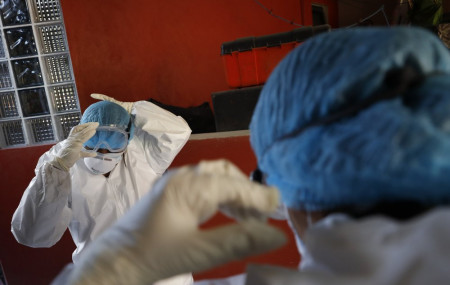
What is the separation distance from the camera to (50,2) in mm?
2172

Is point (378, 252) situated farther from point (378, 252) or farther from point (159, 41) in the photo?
point (159, 41)

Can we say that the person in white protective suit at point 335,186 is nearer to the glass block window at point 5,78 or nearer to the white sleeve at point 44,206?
the white sleeve at point 44,206

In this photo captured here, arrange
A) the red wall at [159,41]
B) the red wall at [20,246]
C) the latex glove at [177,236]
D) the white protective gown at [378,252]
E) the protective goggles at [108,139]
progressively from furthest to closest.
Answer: the red wall at [159,41] < the red wall at [20,246] < the protective goggles at [108,139] < the latex glove at [177,236] < the white protective gown at [378,252]

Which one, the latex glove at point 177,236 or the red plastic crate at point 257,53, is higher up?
the red plastic crate at point 257,53

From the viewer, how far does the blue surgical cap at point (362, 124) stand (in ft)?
1.23

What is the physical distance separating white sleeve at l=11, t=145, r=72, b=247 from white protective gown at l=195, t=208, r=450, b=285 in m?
1.20

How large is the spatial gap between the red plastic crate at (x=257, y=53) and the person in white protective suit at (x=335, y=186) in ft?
2.83

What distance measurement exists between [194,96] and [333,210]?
2262mm

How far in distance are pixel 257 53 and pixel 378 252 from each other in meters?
1.14

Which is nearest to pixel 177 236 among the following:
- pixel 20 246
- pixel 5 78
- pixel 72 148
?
pixel 72 148

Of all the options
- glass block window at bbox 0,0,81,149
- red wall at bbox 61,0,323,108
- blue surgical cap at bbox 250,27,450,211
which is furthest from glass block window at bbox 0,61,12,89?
blue surgical cap at bbox 250,27,450,211

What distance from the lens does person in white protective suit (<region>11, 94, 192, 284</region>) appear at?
1330 millimetres

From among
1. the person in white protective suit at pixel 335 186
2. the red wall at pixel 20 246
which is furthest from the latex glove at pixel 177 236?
the red wall at pixel 20 246

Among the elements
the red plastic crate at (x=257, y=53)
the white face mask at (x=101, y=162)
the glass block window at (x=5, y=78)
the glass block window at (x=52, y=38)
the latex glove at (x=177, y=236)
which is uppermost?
the glass block window at (x=52, y=38)
